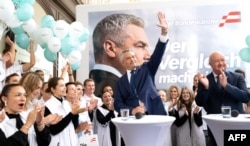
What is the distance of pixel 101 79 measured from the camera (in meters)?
4.99

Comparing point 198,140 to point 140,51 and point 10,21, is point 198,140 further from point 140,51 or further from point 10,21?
point 10,21

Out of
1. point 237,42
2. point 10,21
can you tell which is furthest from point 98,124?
point 237,42

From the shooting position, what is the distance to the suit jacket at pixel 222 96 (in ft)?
13.0

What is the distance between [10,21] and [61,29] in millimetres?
793

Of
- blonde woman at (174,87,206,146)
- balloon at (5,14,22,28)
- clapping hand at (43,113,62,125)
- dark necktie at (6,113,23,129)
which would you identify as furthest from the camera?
blonde woman at (174,87,206,146)

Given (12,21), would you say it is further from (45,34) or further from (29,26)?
(45,34)

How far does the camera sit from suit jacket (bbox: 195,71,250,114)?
3.96 meters

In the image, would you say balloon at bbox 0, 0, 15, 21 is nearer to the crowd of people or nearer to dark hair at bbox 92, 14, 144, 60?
the crowd of people

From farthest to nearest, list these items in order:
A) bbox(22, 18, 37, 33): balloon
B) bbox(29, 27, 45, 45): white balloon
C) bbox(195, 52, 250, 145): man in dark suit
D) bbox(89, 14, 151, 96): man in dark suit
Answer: bbox(89, 14, 151, 96): man in dark suit, bbox(195, 52, 250, 145): man in dark suit, bbox(29, 27, 45, 45): white balloon, bbox(22, 18, 37, 33): balloon

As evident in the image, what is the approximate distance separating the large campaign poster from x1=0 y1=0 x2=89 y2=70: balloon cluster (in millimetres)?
1266

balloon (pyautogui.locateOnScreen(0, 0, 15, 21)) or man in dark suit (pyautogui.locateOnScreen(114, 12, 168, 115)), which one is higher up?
balloon (pyautogui.locateOnScreen(0, 0, 15, 21))

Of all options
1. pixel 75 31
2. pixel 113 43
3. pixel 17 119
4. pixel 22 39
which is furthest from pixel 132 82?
pixel 17 119

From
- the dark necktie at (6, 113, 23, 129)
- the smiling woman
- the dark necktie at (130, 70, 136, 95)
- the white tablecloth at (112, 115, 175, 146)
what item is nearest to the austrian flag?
the dark necktie at (130, 70, 136, 95)

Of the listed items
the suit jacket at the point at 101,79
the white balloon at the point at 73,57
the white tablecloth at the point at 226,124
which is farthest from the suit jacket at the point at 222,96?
the white balloon at the point at 73,57
